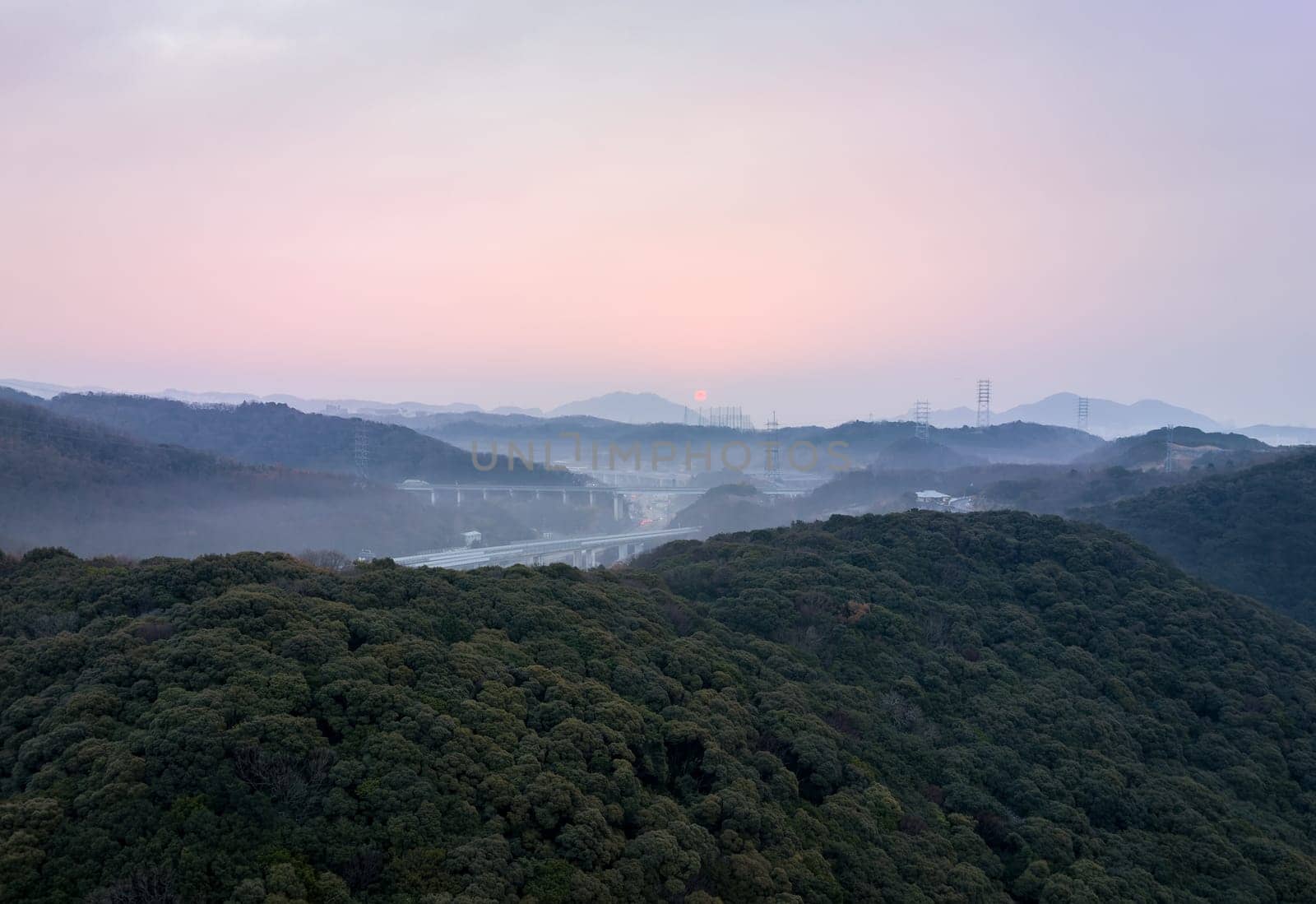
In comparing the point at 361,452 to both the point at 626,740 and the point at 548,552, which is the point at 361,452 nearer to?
the point at 548,552

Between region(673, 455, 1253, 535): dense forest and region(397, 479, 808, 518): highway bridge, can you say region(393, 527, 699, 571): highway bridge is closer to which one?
region(673, 455, 1253, 535): dense forest

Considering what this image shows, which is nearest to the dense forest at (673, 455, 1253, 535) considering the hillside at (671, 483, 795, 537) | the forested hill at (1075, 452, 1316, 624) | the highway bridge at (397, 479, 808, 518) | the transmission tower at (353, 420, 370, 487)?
the hillside at (671, 483, 795, 537)

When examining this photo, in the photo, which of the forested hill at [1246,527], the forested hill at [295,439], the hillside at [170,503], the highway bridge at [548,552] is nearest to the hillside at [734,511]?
the highway bridge at [548,552]

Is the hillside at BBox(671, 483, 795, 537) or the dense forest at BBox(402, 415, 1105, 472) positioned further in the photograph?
the dense forest at BBox(402, 415, 1105, 472)

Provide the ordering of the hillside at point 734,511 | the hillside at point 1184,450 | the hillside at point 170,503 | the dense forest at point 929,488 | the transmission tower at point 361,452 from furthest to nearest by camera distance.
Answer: the transmission tower at point 361,452
the hillside at point 734,511
the hillside at point 1184,450
the dense forest at point 929,488
the hillside at point 170,503

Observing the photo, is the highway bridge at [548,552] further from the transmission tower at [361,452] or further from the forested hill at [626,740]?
the forested hill at [626,740]

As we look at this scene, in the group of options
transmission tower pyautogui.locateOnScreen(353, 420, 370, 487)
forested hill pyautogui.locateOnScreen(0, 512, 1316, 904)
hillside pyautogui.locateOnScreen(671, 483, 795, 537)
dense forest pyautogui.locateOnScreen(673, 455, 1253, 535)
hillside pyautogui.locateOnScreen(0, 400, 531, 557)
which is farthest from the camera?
transmission tower pyautogui.locateOnScreen(353, 420, 370, 487)

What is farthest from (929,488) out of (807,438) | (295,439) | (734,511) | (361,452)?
(295,439)
